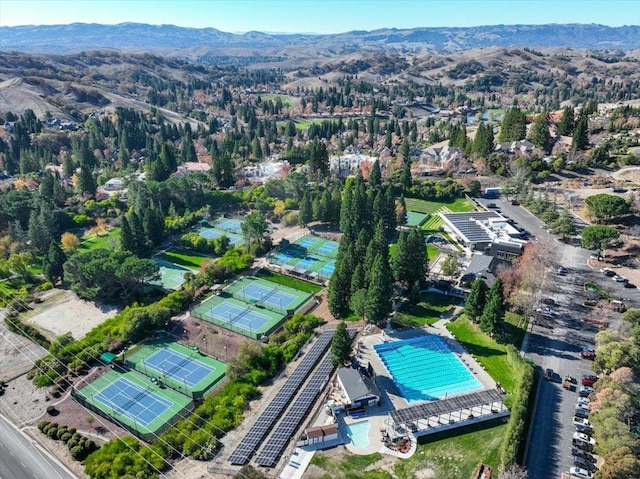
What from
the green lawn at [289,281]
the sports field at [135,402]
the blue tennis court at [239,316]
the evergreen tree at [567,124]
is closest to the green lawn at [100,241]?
the green lawn at [289,281]

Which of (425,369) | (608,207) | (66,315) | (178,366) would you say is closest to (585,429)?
(425,369)

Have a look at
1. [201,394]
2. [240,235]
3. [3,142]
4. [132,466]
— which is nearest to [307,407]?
[201,394]

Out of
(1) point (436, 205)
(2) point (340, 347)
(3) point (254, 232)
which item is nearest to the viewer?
(2) point (340, 347)

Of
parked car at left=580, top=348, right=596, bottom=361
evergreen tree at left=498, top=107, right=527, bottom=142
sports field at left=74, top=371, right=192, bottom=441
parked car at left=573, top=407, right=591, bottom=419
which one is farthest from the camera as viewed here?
evergreen tree at left=498, top=107, right=527, bottom=142

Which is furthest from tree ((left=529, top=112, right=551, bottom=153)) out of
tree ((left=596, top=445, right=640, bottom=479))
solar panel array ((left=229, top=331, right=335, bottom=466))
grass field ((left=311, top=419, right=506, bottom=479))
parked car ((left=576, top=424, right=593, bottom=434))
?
tree ((left=596, top=445, right=640, bottom=479))

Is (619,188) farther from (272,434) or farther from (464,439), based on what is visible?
(272,434)

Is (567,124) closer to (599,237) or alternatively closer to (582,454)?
(599,237)

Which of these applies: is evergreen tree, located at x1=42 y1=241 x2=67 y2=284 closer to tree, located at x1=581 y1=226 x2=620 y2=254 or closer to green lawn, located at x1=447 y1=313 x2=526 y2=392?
green lawn, located at x1=447 y1=313 x2=526 y2=392
